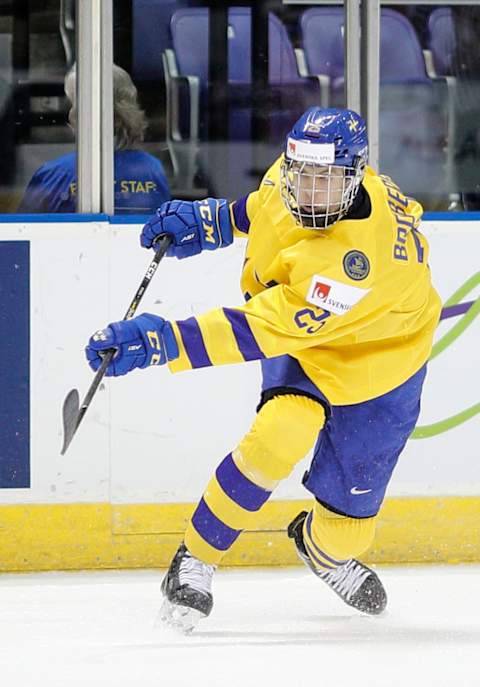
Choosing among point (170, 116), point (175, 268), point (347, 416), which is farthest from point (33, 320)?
point (347, 416)

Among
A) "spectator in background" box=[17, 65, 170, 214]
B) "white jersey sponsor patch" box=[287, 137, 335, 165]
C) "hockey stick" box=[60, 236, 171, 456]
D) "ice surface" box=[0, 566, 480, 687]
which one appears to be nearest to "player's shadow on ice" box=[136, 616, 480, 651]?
"ice surface" box=[0, 566, 480, 687]

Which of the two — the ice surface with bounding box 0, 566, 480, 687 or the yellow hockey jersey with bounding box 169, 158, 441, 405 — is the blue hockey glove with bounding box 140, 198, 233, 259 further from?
the ice surface with bounding box 0, 566, 480, 687

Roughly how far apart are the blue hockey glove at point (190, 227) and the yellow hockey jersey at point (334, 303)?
7 cm

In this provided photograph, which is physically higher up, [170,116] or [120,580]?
[170,116]

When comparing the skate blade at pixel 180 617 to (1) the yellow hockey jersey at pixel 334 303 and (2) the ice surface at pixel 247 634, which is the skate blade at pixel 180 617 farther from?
(1) the yellow hockey jersey at pixel 334 303

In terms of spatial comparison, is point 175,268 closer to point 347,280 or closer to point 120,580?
point 120,580

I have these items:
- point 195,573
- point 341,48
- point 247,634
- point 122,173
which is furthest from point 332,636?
point 341,48

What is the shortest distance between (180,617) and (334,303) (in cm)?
75

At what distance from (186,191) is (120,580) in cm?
103

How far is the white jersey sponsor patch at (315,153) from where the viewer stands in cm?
288

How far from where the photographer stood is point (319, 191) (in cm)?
287

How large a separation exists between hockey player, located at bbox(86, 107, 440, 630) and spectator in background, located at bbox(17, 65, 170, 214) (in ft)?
1.87

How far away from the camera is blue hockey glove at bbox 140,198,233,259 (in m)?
3.27

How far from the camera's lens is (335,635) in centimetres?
311
